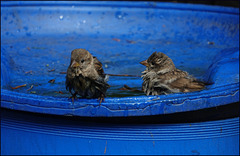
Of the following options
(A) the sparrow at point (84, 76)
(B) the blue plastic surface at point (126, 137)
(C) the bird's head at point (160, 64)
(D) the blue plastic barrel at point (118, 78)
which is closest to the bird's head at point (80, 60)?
(A) the sparrow at point (84, 76)

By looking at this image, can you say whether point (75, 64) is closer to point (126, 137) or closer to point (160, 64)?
point (126, 137)

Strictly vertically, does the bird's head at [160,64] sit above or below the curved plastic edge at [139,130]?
above

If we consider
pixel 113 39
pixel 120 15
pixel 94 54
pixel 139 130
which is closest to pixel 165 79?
pixel 139 130

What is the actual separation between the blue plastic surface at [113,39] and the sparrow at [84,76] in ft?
0.54

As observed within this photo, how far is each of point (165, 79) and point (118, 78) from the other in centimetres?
72

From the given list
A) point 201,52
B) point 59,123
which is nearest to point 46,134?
point 59,123

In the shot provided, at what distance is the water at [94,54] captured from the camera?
3799mm

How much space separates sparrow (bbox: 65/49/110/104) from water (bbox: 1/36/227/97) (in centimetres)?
49

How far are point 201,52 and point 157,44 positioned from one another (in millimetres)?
636

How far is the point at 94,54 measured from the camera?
Answer: 4867mm

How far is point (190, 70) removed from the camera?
4.21m

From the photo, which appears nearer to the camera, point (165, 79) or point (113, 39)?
point (165, 79)

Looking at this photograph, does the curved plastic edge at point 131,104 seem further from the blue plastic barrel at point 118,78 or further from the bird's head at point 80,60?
the bird's head at point 80,60

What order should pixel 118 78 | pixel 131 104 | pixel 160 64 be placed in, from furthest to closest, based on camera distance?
pixel 118 78
pixel 160 64
pixel 131 104
